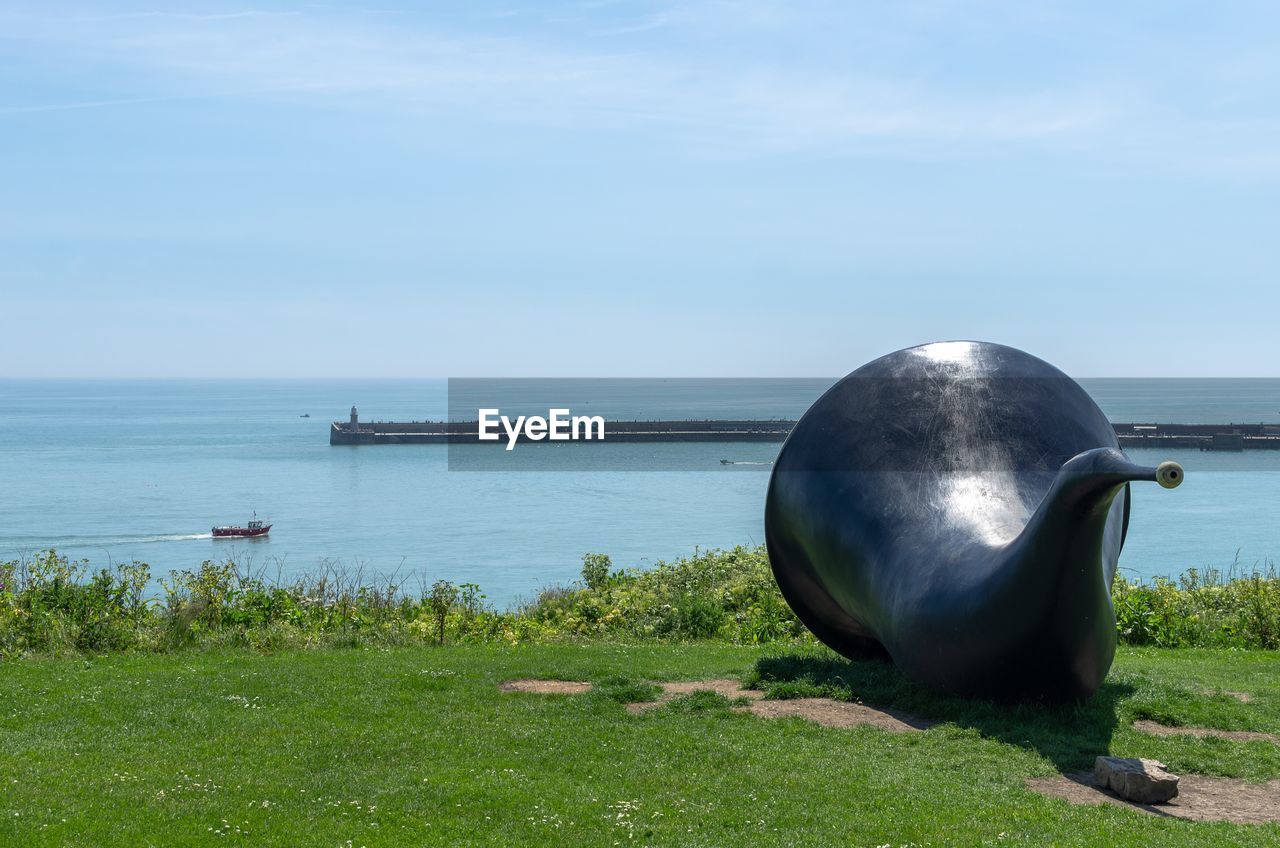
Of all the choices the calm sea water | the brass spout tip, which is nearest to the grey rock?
the brass spout tip

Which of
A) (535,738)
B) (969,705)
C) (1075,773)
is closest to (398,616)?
(535,738)

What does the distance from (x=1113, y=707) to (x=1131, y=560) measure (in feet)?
112

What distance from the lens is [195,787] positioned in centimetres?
770

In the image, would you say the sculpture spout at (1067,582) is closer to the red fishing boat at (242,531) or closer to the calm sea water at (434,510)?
the calm sea water at (434,510)

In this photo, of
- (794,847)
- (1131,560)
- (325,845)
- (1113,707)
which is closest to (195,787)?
(325,845)

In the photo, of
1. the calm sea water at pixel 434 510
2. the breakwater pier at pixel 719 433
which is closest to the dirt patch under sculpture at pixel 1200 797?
the calm sea water at pixel 434 510

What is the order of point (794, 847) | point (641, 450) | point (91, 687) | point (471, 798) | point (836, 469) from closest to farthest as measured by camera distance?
point (794, 847), point (471, 798), point (91, 687), point (836, 469), point (641, 450)

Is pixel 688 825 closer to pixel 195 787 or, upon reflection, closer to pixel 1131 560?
pixel 195 787

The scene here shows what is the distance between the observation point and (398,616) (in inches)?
634

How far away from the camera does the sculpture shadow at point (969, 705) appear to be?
8.77 m

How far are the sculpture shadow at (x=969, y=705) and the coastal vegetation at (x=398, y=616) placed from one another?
2.40 meters

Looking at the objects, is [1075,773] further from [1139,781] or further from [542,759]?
[542,759]

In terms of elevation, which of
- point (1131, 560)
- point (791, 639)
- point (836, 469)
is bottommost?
point (1131, 560)

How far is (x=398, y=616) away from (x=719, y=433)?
86569 mm
